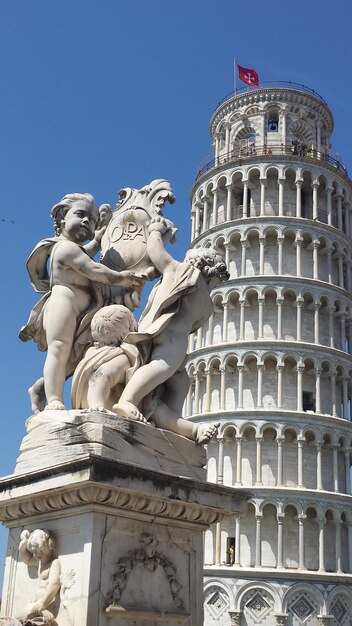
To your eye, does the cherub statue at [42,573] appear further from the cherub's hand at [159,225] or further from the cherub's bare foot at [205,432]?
the cherub's hand at [159,225]

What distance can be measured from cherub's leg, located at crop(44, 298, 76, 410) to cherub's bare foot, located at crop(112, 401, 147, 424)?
481mm

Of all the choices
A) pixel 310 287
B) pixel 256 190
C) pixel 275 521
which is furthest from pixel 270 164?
pixel 275 521

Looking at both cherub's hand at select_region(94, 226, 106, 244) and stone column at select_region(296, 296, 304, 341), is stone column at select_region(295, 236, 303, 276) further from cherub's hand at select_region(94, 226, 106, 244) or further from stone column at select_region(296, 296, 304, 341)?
cherub's hand at select_region(94, 226, 106, 244)

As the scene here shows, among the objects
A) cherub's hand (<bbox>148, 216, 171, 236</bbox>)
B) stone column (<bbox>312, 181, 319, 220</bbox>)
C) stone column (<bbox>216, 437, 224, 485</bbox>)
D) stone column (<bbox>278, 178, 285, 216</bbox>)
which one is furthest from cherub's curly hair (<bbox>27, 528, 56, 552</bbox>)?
stone column (<bbox>312, 181, 319, 220</bbox>)

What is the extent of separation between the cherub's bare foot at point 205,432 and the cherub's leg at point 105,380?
676 millimetres

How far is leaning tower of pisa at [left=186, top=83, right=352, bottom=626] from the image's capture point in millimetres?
51188

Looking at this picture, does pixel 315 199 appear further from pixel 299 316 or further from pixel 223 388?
pixel 223 388

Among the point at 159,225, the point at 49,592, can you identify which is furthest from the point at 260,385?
the point at 49,592

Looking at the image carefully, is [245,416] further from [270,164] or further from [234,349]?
[270,164]

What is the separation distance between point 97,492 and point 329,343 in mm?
53878

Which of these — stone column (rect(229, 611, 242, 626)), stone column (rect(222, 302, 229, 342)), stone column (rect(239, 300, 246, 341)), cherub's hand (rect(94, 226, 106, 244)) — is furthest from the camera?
stone column (rect(222, 302, 229, 342))

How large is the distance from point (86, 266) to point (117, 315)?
0.42 meters

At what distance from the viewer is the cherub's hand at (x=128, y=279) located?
246 inches

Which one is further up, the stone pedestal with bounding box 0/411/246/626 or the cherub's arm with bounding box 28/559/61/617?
the stone pedestal with bounding box 0/411/246/626
